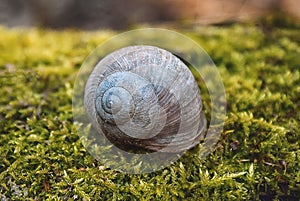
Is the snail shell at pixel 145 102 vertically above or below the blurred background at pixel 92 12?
below

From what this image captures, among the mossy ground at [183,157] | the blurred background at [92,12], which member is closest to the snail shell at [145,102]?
the mossy ground at [183,157]

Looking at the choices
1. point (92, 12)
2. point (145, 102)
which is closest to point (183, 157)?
point (145, 102)

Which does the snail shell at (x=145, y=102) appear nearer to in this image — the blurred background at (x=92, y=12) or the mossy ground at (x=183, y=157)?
the mossy ground at (x=183, y=157)

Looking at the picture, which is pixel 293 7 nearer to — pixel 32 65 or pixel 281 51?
pixel 281 51

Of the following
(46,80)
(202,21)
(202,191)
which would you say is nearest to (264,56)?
(202,21)

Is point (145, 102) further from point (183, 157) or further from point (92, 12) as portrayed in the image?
point (92, 12)
